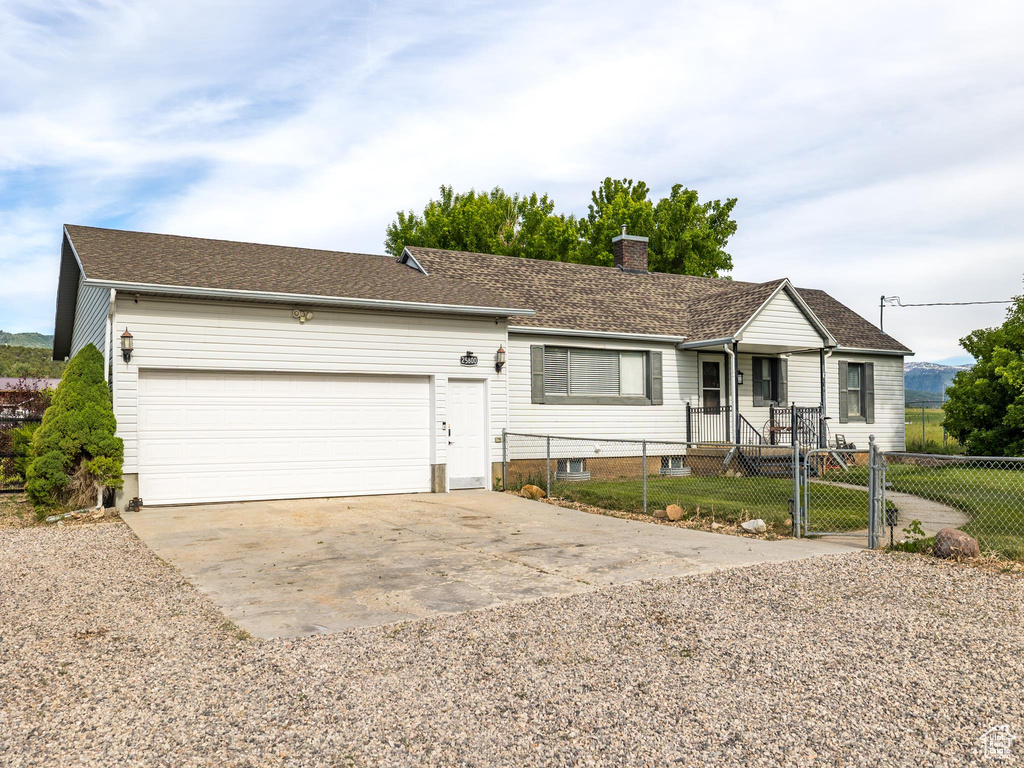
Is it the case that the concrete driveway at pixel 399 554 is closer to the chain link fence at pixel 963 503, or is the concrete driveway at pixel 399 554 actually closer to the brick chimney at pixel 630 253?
the chain link fence at pixel 963 503

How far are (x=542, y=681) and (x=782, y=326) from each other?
15060 millimetres

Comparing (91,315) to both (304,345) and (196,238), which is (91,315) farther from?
(304,345)

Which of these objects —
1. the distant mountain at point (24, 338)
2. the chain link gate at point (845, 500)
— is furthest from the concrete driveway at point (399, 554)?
the distant mountain at point (24, 338)

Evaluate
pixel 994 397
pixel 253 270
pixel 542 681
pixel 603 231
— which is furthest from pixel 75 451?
pixel 603 231

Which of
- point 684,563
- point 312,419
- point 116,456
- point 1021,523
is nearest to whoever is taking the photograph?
point 684,563

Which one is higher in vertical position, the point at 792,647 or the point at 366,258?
the point at 366,258

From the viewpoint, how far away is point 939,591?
6867mm

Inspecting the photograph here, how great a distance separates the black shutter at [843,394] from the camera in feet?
67.6

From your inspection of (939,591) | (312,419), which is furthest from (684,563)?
(312,419)

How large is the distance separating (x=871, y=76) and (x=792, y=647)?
10.8 m

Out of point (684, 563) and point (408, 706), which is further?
point (684, 563)

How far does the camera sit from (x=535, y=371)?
16.5 metres

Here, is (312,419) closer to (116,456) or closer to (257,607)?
(116,456)

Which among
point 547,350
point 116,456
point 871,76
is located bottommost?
point 116,456
